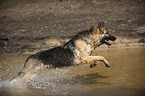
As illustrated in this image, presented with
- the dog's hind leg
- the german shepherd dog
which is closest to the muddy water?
the dog's hind leg

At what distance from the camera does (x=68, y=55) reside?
19.9 feet

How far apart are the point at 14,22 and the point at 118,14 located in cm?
1020

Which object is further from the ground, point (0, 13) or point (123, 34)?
point (0, 13)

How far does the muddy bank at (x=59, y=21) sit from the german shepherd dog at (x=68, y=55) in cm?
645

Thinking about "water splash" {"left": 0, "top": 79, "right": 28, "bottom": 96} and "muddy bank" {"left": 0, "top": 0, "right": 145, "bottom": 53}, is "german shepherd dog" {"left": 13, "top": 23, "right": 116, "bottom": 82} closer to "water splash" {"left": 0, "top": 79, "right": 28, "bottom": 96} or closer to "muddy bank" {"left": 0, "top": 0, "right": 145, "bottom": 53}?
"water splash" {"left": 0, "top": 79, "right": 28, "bottom": 96}

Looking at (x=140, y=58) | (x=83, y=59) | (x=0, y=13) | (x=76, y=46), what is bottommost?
(x=140, y=58)

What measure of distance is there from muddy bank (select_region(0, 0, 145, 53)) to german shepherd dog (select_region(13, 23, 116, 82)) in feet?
21.2

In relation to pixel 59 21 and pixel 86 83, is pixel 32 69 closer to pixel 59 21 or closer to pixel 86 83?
pixel 86 83

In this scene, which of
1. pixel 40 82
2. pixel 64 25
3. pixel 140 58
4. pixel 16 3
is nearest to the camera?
pixel 40 82

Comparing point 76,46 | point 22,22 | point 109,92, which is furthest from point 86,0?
point 109,92

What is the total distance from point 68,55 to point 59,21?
444 inches

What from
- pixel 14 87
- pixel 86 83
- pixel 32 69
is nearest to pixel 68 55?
pixel 86 83

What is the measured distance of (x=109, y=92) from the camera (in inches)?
197

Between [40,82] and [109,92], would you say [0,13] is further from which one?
[109,92]
